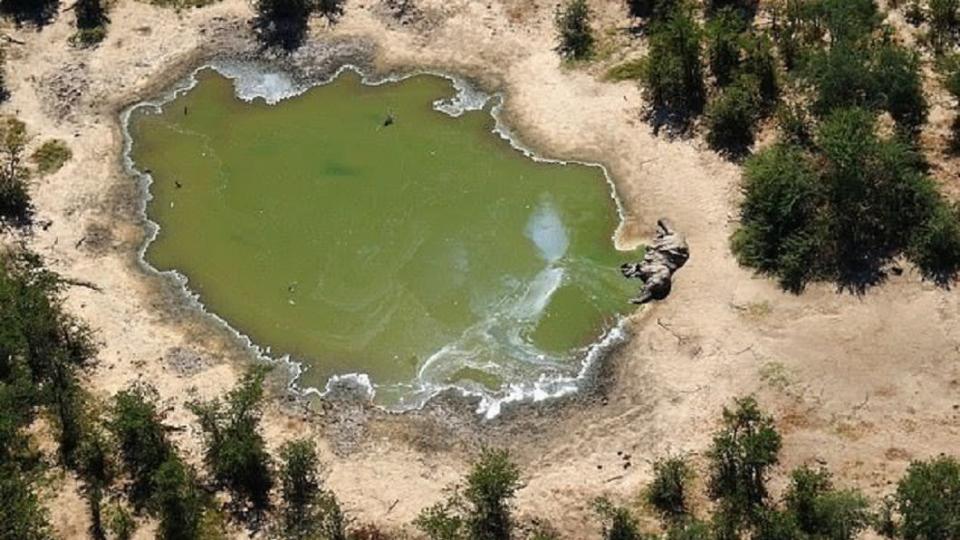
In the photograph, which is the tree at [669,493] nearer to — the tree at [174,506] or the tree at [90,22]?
the tree at [174,506]

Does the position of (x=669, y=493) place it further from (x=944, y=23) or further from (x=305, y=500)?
(x=944, y=23)

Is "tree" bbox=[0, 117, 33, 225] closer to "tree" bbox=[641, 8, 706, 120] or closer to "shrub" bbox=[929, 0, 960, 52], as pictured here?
"tree" bbox=[641, 8, 706, 120]

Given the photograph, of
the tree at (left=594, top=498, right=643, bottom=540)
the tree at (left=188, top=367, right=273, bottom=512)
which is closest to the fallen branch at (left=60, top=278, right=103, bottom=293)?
the tree at (left=188, top=367, right=273, bottom=512)

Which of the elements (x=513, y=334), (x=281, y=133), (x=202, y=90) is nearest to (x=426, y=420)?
(x=513, y=334)

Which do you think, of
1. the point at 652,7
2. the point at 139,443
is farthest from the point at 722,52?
the point at 139,443

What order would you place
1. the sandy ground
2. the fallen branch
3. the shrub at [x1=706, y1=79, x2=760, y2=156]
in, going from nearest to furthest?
the sandy ground → the fallen branch → the shrub at [x1=706, y1=79, x2=760, y2=156]

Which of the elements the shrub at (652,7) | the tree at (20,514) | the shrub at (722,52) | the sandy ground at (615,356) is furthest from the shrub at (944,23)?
the tree at (20,514)

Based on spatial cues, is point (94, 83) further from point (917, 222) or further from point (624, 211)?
point (917, 222)
